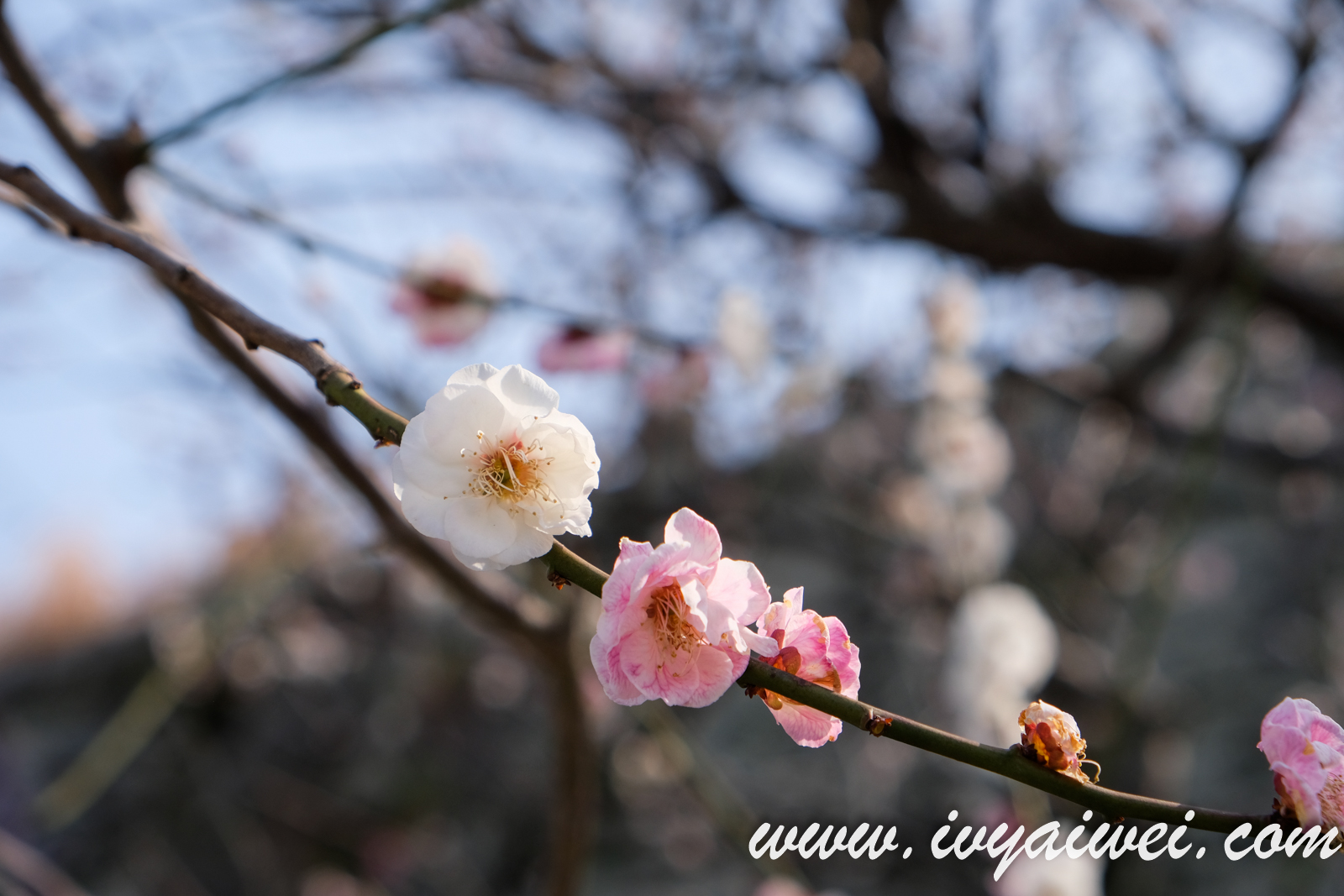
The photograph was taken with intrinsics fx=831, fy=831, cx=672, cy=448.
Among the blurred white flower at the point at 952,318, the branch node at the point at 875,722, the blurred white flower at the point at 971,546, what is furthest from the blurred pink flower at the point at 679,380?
the branch node at the point at 875,722

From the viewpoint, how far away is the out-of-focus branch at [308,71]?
0.98 m

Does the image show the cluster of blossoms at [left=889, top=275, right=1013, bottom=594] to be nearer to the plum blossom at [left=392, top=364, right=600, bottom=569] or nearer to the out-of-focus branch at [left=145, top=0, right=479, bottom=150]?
the out-of-focus branch at [left=145, top=0, right=479, bottom=150]

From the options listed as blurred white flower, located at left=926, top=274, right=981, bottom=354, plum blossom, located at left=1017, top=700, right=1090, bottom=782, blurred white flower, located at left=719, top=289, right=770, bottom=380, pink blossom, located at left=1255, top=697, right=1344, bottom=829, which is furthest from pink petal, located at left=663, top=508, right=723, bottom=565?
blurred white flower, located at left=926, top=274, right=981, bottom=354

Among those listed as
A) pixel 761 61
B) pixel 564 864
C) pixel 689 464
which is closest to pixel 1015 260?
pixel 761 61

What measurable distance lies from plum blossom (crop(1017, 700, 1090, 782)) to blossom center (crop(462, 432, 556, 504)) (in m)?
0.34

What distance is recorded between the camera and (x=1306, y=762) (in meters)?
0.55

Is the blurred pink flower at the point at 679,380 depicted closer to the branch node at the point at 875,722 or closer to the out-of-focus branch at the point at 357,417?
the out-of-focus branch at the point at 357,417

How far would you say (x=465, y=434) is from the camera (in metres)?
0.57

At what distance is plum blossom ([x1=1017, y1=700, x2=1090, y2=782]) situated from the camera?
52 centimetres

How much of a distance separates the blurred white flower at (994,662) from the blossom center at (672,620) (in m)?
1.41

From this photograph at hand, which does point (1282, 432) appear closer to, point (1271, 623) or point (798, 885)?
point (1271, 623)

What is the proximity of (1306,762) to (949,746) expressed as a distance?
264 millimetres

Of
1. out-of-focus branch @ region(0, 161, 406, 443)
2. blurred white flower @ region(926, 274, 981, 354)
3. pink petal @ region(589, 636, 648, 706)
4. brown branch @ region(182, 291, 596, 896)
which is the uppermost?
blurred white flower @ region(926, 274, 981, 354)

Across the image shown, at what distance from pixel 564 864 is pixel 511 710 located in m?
2.62
